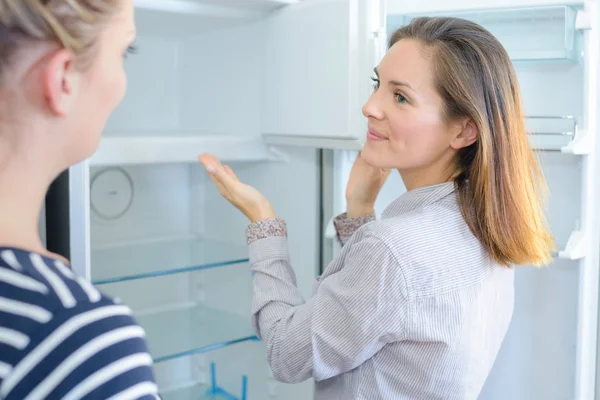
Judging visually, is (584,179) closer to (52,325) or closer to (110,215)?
(52,325)

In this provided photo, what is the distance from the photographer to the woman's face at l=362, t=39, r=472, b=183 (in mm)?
1023

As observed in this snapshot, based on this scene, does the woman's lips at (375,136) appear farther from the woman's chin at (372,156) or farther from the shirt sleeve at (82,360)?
the shirt sleeve at (82,360)

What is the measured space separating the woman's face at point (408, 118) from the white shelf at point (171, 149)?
0.50 metres

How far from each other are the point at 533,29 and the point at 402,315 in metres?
0.63

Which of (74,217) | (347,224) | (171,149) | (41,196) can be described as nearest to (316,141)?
(347,224)

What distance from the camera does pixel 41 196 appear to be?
58 cm

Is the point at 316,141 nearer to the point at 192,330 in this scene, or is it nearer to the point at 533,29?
the point at 533,29

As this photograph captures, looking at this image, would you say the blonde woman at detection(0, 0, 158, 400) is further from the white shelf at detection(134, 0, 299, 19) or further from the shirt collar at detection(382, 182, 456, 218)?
the white shelf at detection(134, 0, 299, 19)

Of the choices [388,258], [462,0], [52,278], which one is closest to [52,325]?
[52,278]

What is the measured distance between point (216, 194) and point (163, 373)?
52cm

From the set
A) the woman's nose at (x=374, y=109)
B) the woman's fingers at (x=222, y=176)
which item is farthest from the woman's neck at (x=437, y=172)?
the woman's fingers at (x=222, y=176)

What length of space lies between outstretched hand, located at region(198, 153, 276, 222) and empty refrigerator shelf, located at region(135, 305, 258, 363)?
0.40 meters

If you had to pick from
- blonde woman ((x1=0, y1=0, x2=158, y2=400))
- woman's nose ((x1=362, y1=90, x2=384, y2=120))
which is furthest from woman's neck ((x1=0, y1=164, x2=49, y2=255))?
woman's nose ((x1=362, y1=90, x2=384, y2=120))

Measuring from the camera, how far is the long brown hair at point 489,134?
999 mm
